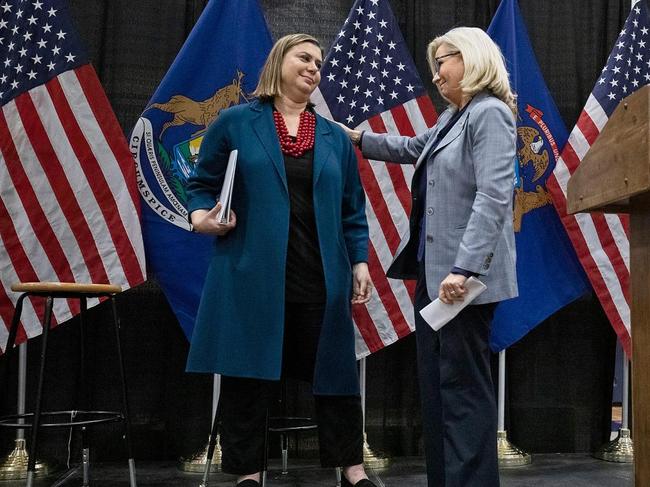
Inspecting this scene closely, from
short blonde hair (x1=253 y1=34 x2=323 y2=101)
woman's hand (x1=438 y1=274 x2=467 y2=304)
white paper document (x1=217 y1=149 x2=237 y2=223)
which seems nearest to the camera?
woman's hand (x1=438 y1=274 x2=467 y2=304)

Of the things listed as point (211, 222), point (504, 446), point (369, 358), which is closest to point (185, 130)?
point (211, 222)

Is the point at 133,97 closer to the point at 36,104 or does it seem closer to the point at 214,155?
the point at 36,104

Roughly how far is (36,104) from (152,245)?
0.74 meters

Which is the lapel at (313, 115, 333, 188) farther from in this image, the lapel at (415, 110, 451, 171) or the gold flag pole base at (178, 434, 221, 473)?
the gold flag pole base at (178, 434, 221, 473)

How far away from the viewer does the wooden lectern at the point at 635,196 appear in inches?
54.3

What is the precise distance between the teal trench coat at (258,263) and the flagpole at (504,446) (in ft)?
4.85

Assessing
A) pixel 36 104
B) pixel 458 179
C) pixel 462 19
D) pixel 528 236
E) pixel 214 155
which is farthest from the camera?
pixel 462 19

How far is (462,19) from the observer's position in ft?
12.5

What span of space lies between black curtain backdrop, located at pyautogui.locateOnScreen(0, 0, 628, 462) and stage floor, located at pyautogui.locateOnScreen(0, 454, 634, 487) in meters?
0.18

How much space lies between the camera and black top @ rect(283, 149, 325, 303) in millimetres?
2207

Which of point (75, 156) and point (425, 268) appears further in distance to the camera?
point (75, 156)

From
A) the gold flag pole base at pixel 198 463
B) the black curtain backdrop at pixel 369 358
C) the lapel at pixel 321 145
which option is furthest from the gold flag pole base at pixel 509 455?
the lapel at pixel 321 145

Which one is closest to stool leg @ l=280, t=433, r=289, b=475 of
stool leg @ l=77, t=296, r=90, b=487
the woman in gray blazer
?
stool leg @ l=77, t=296, r=90, b=487

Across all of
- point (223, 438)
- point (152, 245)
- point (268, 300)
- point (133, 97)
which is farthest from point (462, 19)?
point (223, 438)
